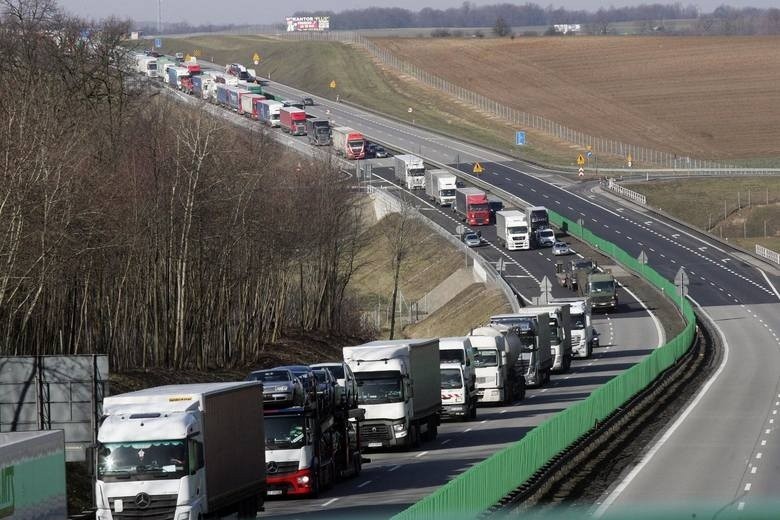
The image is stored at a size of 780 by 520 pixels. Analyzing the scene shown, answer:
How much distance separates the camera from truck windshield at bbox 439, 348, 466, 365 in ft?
181

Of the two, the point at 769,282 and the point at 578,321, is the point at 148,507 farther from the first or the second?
the point at 769,282

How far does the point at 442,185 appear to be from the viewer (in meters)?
134

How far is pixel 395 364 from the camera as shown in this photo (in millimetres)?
46000

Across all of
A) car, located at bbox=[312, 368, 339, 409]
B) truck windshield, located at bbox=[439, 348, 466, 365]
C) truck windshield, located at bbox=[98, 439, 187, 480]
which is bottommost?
truck windshield, located at bbox=[439, 348, 466, 365]

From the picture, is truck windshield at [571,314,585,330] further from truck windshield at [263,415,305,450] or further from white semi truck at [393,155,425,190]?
white semi truck at [393,155,425,190]

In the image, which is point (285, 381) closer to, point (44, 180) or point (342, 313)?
point (44, 180)

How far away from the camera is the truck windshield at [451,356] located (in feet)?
181

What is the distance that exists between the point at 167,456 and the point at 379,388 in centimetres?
1837

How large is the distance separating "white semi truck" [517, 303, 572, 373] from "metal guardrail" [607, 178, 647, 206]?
67.0 m

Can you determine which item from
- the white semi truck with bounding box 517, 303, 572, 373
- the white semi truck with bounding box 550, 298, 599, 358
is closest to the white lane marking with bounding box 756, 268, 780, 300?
the white semi truck with bounding box 550, 298, 599, 358

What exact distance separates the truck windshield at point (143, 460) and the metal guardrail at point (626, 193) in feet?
381

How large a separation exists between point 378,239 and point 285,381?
9228 cm

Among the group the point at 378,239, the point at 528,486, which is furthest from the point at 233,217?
the point at 378,239

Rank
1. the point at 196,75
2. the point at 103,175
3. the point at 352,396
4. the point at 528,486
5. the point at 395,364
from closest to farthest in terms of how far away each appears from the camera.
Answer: the point at 528,486, the point at 352,396, the point at 395,364, the point at 103,175, the point at 196,75
